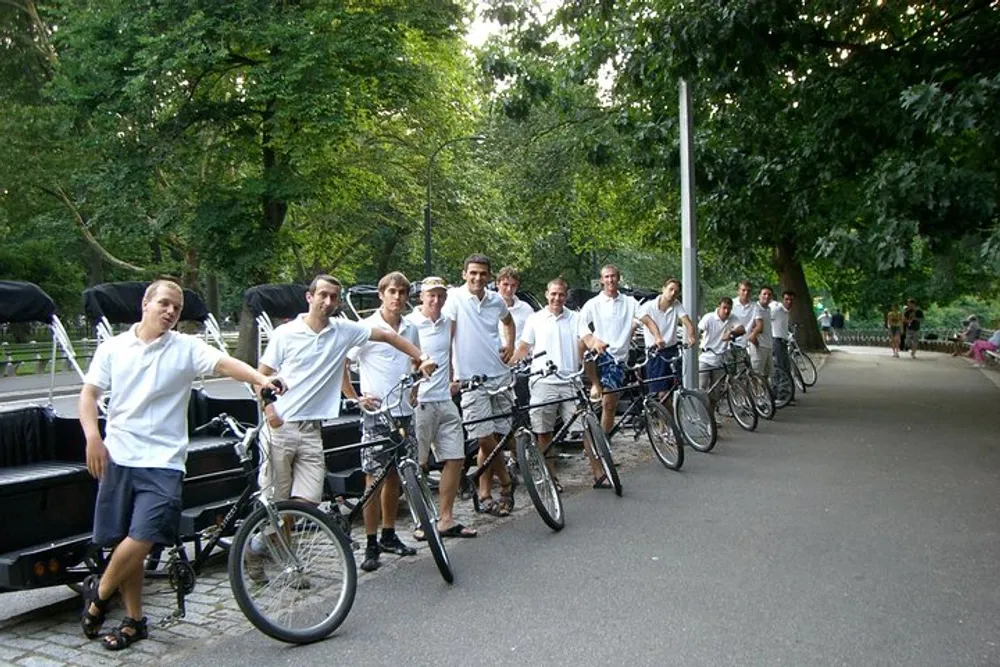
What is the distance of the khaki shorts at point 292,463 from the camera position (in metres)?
5.36

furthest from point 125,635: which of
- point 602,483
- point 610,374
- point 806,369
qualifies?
point 806,369

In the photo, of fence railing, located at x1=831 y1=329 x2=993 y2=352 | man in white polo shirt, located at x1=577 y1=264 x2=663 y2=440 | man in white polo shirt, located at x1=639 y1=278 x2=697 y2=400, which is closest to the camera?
man in white polo shirt, located at x1=577 y1=264 x2=663 y2=440

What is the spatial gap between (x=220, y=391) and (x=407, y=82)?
8999mm

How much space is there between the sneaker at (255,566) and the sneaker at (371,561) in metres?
1.44

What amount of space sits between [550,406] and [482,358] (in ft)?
3.26

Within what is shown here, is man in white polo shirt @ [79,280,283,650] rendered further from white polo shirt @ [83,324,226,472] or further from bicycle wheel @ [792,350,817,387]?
bicycle wheel @ [792,350,817,387]

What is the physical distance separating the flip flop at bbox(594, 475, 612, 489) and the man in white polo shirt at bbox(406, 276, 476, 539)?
1.86 meters

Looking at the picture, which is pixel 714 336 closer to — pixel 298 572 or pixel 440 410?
pixel 440 410

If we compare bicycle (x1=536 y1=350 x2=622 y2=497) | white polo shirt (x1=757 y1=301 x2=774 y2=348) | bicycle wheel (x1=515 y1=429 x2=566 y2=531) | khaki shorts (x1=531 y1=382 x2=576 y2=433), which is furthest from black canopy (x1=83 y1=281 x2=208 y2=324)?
white polo shirt (x1=757 y1=301 x2=774 y2=348)

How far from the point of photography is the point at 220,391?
18594 millimetres

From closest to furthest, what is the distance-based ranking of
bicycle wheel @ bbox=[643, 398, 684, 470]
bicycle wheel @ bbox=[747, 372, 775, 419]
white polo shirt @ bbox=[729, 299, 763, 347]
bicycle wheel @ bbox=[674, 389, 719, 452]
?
bicycle wheel @ bbox=[643, 398, 684, 470]
bicycle wheel @ bbox=[674, 389, 719, 452]
bicycle wheel @ bbox=[747, 372, 775, 419]
white polo shirt @ bbox=[729, 299, 763, 347]

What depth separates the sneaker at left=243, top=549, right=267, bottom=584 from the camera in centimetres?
452

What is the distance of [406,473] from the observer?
18.6 ft

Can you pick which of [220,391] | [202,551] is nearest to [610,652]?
[202,551]
